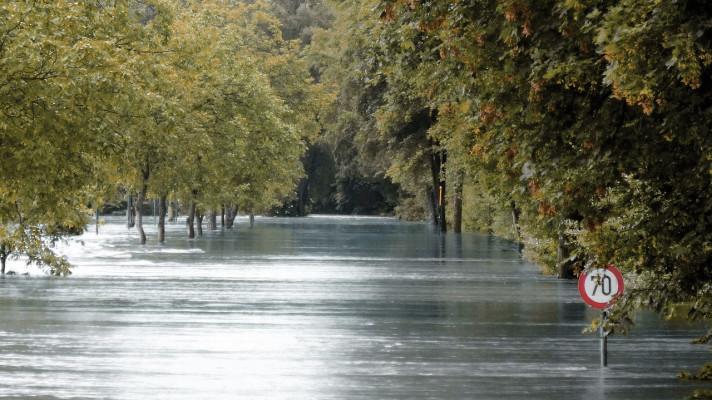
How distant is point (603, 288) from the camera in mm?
13797

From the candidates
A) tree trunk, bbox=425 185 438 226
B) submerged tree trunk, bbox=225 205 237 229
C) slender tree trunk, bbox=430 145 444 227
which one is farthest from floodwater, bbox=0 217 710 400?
submerged tree trunk, bbox=225 205 237 229

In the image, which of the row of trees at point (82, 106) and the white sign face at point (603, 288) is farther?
the row of trees at point (82, 106)

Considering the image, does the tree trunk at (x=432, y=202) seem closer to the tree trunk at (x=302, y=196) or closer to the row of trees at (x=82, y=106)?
the row of trees at (x=82, y=106)

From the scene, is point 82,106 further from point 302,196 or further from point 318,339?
point 302,196

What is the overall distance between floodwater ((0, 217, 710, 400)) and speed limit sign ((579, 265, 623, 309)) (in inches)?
33.2

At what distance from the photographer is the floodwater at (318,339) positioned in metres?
12.9

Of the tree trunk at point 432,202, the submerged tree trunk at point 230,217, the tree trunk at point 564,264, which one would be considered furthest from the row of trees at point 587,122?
the submerged tree trunk at point 230,217

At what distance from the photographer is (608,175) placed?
34.5ft

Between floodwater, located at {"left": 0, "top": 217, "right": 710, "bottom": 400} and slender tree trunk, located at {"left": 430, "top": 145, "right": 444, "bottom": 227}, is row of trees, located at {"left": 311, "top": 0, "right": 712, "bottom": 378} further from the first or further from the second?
slender tree trunk, located at {"left": 430, "top": 145, "right": 444, "bottom": 227}

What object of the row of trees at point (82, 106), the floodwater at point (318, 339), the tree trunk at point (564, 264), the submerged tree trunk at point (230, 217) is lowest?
the floodwater at point (318, 339)

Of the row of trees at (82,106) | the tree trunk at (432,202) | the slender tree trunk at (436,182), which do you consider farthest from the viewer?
the tree trunk at (432,202)

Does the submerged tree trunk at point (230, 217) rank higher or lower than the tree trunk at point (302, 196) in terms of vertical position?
lower

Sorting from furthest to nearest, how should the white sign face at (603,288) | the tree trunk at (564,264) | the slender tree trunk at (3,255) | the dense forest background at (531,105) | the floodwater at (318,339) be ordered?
the slender tree trunk at (3,255), the tree trunk at (564,264), the white sign face at (603,288), the floodwater at (318,339), the dense forest background at (531,105)

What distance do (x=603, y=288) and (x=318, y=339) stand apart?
4885 millimetres
